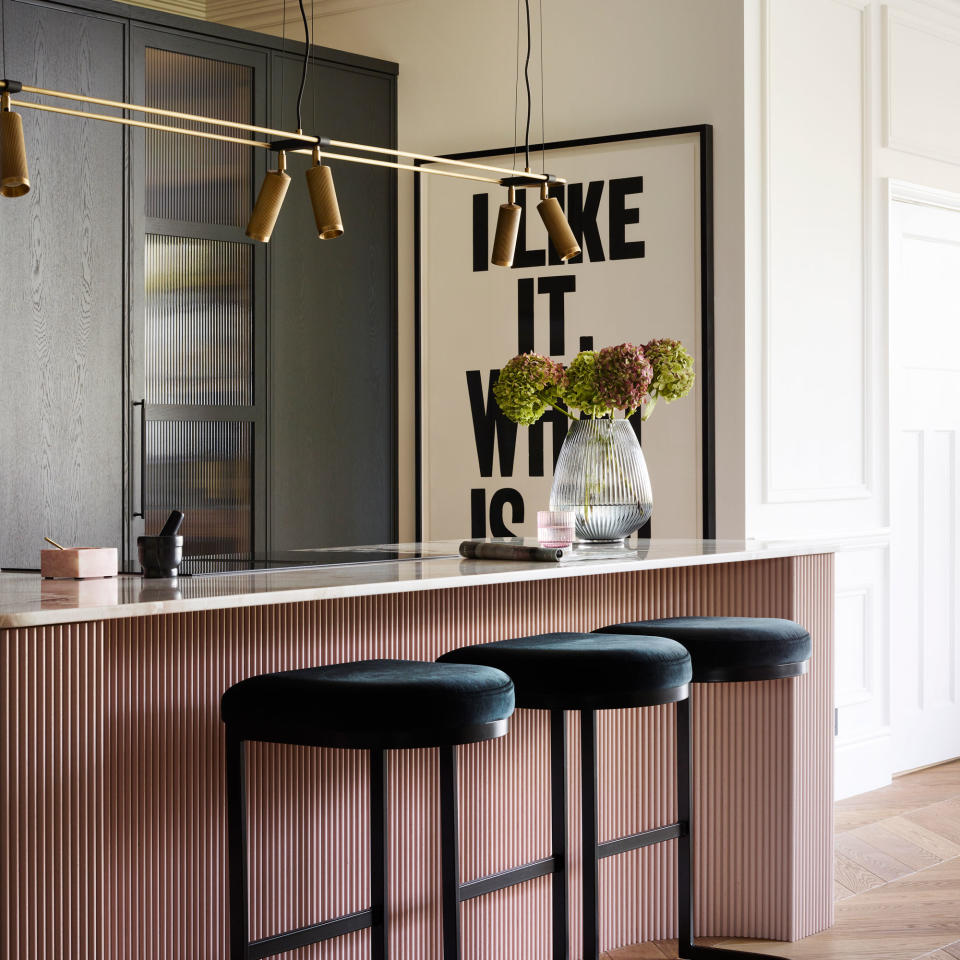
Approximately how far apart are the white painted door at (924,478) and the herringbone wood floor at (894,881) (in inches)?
11.1

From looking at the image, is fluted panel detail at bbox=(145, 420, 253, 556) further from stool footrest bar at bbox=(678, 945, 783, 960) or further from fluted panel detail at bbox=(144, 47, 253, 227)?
stool footrest bar at bbox=(678, 945, 783, 960)

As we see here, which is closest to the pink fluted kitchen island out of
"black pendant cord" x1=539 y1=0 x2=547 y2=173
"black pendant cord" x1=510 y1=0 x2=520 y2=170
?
"black pendant cord" x1=539 y1=0 x2=547 y2=173

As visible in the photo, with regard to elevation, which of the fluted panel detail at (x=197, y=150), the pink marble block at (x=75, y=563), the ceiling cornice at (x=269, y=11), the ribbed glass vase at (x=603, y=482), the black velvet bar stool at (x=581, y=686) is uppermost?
the ceiling cornice at (x=269, y=11)

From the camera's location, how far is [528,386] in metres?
3.37

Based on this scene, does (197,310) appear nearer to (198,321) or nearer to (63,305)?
(198,321)

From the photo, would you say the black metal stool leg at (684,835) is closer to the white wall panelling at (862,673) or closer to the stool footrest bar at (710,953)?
the stool footrest bar at (710,953)

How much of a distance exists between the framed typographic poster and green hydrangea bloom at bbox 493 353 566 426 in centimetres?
117

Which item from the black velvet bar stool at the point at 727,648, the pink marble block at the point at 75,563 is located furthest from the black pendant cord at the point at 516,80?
the pink marble block at the point at 75,563

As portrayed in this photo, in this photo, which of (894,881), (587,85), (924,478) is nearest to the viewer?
(894,881)

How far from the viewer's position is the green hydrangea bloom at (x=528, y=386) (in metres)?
3.37

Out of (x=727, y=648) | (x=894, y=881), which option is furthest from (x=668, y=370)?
(x=894, y=881)

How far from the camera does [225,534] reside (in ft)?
15.6

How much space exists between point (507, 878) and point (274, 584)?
106cm

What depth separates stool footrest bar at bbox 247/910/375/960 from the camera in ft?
7.94
